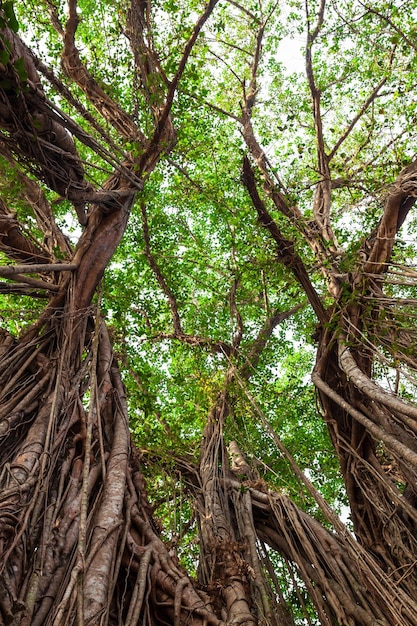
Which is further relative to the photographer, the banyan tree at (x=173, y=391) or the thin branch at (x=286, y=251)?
the thin branch at (x=286, y=251)

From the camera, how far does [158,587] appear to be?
2.12 metres

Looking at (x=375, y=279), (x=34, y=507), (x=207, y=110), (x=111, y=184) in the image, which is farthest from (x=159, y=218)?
(x=34, y=507)

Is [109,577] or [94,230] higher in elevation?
[94,230]

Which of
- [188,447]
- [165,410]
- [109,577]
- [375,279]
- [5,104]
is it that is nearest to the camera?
[109,577]

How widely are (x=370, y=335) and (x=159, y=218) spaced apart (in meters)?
3.42

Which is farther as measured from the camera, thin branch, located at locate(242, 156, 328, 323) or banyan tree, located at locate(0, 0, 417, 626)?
thin branch, located at locate(242, 156, 328, 323)

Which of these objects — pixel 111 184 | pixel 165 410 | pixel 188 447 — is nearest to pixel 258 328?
pixel 165 410

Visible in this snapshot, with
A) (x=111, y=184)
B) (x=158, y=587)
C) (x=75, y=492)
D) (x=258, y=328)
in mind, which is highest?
(x=258, y=328)

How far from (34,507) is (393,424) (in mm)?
2112

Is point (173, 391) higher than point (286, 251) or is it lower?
higher

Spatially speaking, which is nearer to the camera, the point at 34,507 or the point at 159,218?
the point at 34,507

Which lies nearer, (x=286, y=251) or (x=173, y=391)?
(x=286, y=251)

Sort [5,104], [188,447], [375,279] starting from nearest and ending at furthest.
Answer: [5,104] < [375,279] < [188,447]

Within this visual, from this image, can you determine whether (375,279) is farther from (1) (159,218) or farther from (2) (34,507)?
(1) (159,218)
